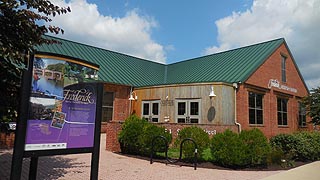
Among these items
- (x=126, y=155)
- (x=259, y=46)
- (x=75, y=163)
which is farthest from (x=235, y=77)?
(x=75, y=163)

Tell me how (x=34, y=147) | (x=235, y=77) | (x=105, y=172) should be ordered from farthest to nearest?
(x=235, y=77)
(x=105, y=172)
(x=34, y=147)

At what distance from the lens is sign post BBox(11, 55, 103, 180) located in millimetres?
5418

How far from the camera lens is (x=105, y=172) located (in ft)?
30.1

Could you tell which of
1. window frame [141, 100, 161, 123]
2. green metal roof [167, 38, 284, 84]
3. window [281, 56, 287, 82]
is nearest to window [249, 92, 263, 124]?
green metal roof [167, 38, 284, 84]

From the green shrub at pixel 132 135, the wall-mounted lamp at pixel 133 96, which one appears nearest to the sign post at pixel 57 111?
the green shrub at pixel 132 135

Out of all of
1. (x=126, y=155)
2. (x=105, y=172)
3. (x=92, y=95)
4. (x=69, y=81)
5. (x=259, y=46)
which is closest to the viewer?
(x=69, y=81)

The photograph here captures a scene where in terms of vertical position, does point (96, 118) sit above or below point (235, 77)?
below

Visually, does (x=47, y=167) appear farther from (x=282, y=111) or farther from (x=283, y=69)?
(x=283, y=69)

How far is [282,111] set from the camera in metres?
22.6

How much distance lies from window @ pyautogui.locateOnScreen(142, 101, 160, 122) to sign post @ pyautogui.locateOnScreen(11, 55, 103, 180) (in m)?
12.3

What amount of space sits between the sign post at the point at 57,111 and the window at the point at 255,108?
14.3 meters

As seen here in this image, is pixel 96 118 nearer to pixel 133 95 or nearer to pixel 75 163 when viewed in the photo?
pixel 75 163

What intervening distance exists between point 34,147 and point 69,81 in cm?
152

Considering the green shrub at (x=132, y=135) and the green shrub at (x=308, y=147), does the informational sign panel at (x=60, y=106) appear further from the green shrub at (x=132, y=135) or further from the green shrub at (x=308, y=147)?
the green shrub at (x=308, y=147)
